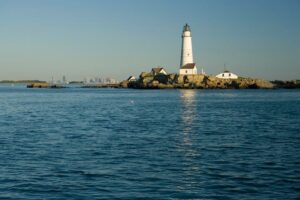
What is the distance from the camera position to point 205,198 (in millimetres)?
15086

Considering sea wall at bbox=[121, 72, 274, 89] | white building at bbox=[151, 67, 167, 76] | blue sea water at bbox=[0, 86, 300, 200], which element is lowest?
blue sea water at bbox=[0, 86, 300, 200]

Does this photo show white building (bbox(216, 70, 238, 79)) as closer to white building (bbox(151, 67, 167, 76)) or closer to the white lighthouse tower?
the white lighthouse tower

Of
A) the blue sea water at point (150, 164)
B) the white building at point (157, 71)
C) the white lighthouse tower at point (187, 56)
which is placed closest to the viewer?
the blue sea water at point (150, 164)

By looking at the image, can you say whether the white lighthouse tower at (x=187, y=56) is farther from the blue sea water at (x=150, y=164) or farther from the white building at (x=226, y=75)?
the blue sea water at (x=150, y=164)

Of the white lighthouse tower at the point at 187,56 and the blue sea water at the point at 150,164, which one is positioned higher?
the white lighthouse tower at the point at 187,56

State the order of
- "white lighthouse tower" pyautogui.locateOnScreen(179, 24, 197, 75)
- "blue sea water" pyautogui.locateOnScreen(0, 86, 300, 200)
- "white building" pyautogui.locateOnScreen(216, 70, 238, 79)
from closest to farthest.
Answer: "blue sea water" pyautogui.locateOnScreen(0, 86, 300, 200) < "white lighthouse tower" pyautogui.locateOnScreen(179, 24, 197, 75) < "white building" pyautogui.locateOnScreen(216, 70, 238, 79)

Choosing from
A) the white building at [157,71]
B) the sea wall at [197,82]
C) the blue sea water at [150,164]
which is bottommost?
the blue sea water at [150,164]

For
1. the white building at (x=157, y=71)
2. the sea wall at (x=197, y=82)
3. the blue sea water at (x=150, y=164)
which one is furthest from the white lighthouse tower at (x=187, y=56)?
the blue sea water at (x=150, y=164)

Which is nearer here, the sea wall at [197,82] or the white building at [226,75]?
the sea wall at [197,82]

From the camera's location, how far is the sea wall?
156750 millimetres

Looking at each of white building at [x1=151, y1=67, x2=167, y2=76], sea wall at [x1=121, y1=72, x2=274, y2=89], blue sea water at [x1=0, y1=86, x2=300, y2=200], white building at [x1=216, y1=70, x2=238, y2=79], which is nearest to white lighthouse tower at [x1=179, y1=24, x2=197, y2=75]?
sea wall at [x1=121, y1=72, x2=274, y2=89]

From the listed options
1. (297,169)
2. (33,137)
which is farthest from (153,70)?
(297,169)

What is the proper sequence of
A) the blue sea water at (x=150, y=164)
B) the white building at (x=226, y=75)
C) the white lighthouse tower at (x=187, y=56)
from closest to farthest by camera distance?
the blue sea water at (x=150, y=164)
the white lighthouse tower at (x=187, y=56)
the white building at (x=226, y=75)

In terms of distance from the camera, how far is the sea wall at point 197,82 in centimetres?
15675
